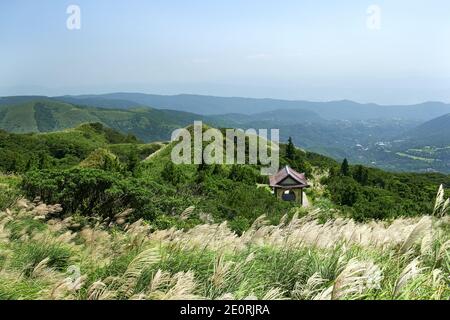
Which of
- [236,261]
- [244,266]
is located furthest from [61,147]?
[244,266]

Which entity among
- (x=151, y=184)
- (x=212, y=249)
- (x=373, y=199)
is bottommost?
(x=373, y=199)

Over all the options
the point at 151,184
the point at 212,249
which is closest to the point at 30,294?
the point at 212,249

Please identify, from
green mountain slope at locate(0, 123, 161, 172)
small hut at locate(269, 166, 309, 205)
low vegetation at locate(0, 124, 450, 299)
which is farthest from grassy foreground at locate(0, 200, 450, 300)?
green mountain slope at locate(0, 123, 161, 172)

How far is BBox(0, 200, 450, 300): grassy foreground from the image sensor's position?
3347mm

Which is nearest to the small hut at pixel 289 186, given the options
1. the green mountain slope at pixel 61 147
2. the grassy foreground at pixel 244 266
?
the grassy foreground at pixel 244 266

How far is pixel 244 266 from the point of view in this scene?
4.01 m

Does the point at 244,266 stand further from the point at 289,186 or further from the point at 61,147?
the point at 61,147

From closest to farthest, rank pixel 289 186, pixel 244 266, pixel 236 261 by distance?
pixel 244 266 → pixel 236 261 → pixel 289 186

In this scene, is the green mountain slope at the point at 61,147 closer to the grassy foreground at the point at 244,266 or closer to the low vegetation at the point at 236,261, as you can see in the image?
the low vegetation at the point at 236,261

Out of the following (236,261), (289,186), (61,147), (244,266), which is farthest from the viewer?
(61,147)

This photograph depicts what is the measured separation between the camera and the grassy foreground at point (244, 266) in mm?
3347
